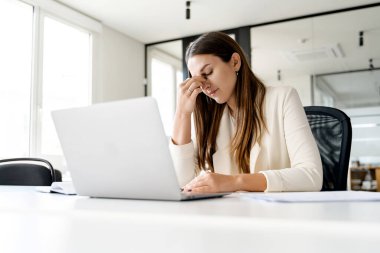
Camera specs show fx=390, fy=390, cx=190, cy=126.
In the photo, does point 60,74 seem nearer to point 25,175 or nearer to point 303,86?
point 25,175

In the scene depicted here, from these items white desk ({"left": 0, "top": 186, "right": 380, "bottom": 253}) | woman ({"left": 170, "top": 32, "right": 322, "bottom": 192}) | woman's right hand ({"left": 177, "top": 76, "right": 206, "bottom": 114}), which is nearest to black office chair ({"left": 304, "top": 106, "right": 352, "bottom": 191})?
woman ({"left": 170, "top": 32, "right": 322, "bottom": 192})

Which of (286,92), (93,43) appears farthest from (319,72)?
(286,92)

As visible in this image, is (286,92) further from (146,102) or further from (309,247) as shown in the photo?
(309,247)

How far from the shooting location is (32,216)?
524 mm

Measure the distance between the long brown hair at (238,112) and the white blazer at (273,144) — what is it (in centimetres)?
2

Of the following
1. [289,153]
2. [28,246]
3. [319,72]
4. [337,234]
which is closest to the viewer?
[337,234]

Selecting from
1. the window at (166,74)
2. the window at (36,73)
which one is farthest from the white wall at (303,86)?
the window at (36,73)

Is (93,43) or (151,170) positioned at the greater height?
(93,43)

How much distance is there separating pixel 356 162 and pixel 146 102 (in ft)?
13.0

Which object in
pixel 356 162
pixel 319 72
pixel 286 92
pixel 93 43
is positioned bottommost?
pixel 356 162

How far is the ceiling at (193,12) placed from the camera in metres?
4.04

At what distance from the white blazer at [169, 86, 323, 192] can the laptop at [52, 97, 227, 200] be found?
1.98 feet

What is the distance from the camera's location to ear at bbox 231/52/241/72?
152cm

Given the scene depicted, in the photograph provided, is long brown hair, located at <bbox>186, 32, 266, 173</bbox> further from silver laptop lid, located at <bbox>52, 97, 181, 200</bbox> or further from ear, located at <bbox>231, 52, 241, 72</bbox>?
silver laptop lid, located at <bbox>52, 97, 181, 200</bbox>
